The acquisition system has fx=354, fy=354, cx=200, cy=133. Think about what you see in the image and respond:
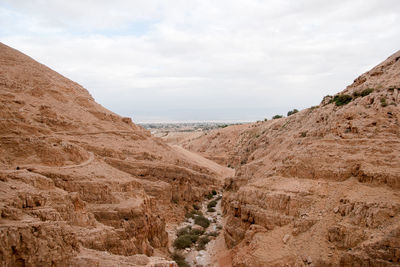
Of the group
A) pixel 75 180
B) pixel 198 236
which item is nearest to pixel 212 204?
pixel 198 236

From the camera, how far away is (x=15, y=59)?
34250 mm

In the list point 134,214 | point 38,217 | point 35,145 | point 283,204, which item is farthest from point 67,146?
point 283,204

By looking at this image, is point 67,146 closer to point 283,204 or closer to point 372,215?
point 283,204

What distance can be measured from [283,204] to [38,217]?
9912 millimetres

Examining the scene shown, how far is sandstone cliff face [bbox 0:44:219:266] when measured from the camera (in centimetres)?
898

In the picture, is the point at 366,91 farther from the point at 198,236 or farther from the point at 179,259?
the point at 179,259

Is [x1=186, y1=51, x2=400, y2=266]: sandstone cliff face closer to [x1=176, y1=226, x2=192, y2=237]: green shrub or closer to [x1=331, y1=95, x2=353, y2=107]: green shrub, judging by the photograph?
[x1=331, y1=95, x2=353, y2=107]: green shrub

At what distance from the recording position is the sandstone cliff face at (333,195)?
493 inches

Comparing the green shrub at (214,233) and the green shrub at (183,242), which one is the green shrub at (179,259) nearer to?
the green shrub at (183,242)

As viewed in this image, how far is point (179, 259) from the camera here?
18.9m

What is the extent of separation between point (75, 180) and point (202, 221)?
11.1 m

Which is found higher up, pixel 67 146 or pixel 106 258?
pixel 67 146

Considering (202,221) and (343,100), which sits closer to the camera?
(343,100)

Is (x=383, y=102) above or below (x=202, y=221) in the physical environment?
above
